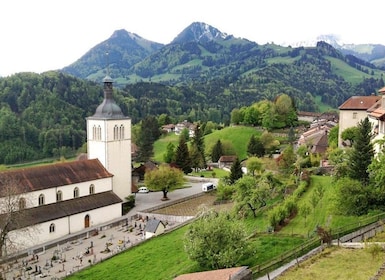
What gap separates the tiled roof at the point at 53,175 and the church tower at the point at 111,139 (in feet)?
7.43

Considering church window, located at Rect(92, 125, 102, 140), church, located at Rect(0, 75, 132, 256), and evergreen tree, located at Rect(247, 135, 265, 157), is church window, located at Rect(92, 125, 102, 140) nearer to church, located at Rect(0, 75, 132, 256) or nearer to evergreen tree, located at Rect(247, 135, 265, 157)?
church, located at Rect(0, 75, 132, 256)

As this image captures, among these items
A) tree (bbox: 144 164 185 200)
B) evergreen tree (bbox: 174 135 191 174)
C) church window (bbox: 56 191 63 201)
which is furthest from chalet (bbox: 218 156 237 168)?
church window (bbox: 56 191 63 201)

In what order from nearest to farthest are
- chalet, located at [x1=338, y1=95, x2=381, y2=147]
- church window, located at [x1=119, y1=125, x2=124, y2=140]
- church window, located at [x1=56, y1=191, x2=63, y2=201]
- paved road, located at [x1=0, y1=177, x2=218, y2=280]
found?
paved road, located at [x1=0, y1=177, x2=218, y2=280]
church window, located at [x1=56, y1=191, x2=63, y2=201]
church window, located at [x1=119, y1=125, x2=124, y2=140]
chalet, located at [x1=338, y1=95, x2=381, y2=147]

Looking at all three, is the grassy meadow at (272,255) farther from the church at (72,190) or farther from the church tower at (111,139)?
the church tower at (111,139)

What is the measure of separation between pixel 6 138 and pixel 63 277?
112 meters

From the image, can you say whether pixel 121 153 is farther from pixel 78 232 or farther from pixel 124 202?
pixel 78 232

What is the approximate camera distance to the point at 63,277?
34438mm

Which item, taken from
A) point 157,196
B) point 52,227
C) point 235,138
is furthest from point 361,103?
point 52,227

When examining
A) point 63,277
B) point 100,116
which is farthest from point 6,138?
point 63,277

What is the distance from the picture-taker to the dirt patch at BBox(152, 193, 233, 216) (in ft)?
172

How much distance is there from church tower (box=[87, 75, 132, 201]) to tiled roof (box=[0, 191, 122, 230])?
457 centimetres

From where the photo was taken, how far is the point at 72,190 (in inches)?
1946

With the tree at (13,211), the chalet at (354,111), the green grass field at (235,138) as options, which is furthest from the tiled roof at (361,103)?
the tree at (13,211)

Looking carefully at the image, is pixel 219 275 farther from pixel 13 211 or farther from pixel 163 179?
pixel 163 179
